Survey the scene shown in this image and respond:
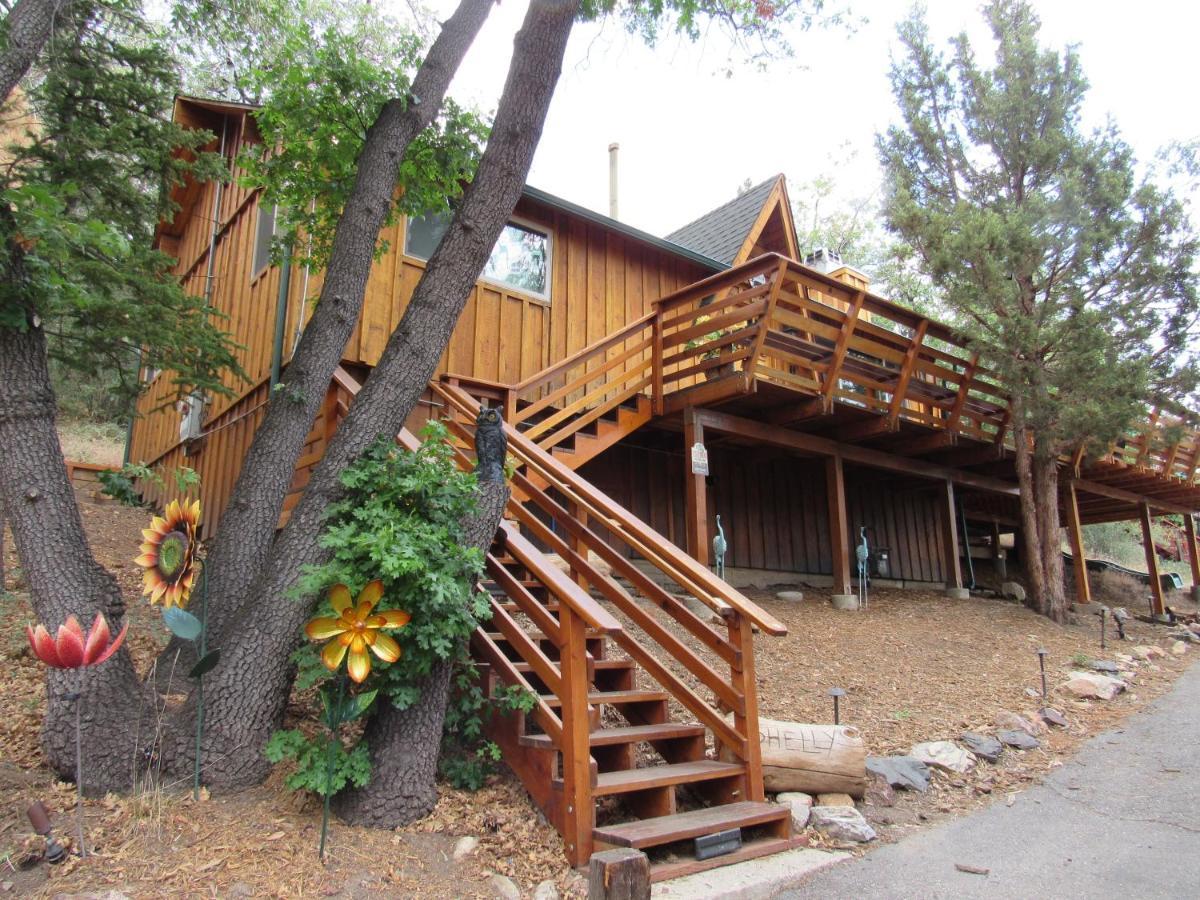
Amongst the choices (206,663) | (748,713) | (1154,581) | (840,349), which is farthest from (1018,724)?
(1154,581)

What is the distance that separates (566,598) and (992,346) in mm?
8532

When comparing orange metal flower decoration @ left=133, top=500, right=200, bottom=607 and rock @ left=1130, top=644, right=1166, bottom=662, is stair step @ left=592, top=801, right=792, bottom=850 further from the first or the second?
rock @ left=1130, top=644, right=1166, bottom=662

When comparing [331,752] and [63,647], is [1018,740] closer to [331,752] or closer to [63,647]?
[331,752]

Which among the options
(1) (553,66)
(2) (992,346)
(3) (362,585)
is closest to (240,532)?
(3) (362,585)

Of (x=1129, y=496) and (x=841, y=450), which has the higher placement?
(x=1129, y=496)

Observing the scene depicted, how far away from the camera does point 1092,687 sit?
734 cm

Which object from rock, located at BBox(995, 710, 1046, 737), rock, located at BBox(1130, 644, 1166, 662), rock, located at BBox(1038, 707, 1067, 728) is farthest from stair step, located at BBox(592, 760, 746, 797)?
rock, located at BBox(1130, 644, 1166, 662)

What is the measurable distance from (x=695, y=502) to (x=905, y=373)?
3.50 m

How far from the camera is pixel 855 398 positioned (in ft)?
31.6

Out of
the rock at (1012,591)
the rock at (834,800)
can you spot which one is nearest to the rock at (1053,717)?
the rock at (834,800)

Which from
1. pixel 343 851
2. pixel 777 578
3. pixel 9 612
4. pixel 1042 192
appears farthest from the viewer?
pixel 777 578

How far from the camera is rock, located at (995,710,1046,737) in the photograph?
612cm

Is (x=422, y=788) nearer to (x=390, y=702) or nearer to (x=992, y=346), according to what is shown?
(x=390, y=702)

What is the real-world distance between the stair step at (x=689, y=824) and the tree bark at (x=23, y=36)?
4.93 meters
